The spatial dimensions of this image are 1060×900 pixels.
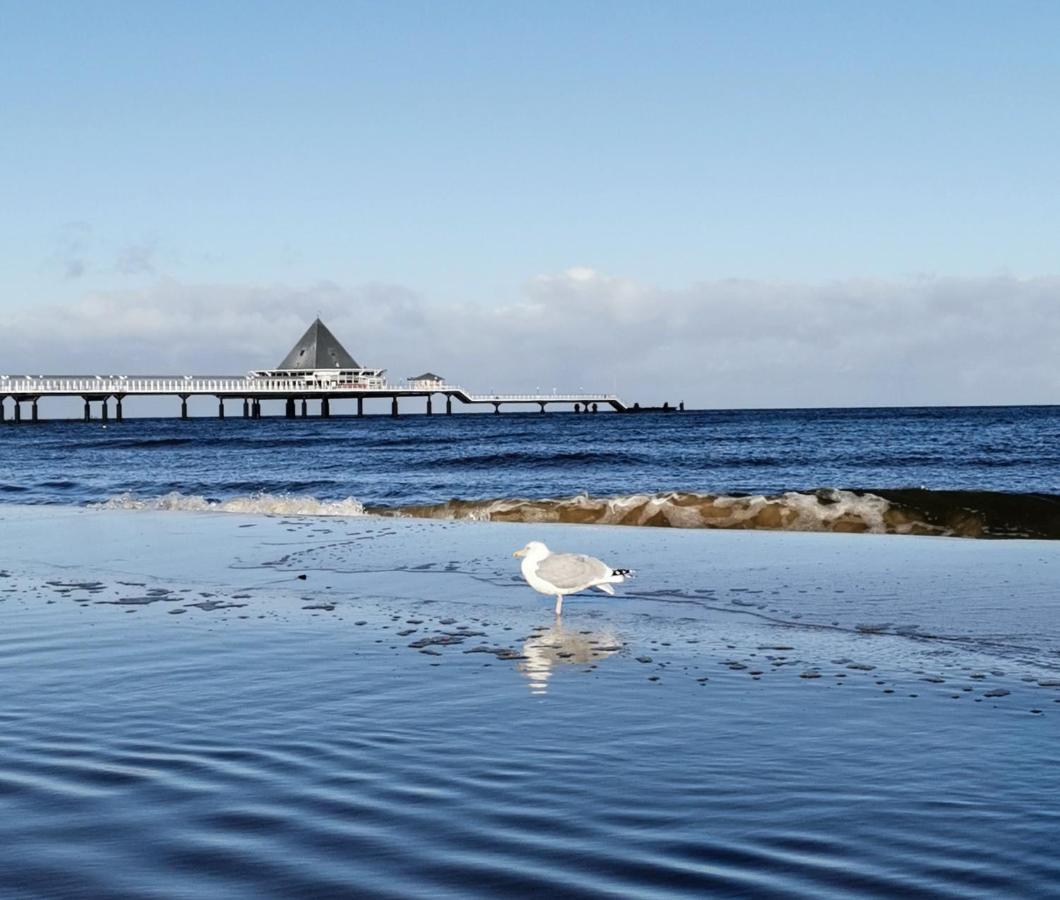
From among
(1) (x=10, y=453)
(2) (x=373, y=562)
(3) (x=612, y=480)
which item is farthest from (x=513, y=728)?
(1) (x=10, y=453)

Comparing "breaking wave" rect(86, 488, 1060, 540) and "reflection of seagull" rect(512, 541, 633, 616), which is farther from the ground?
"reflection of seagull" rect(512, 541, 633, 616)

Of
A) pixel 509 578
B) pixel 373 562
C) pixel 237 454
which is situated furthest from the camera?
pixel 237 454

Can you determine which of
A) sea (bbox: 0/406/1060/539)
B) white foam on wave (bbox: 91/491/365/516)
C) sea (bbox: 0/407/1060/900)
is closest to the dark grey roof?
sea (bbox: 0/406/1060/539)

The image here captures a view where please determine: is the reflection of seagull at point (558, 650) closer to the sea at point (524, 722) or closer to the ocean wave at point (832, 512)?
the sea at point (524, 722)

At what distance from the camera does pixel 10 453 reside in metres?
50.3

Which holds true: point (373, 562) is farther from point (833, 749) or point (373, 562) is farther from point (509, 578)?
point (833, 749)

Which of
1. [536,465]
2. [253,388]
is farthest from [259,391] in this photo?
[536,465]

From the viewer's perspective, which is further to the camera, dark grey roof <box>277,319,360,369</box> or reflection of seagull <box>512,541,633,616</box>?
dark grey roof <box>277,319,360,369</box>

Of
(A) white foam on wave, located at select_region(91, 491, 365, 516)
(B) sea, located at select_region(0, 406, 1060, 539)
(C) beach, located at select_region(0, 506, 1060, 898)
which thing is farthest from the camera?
(A) white foam on wave, located at select_region(91, 491, 365, 516)

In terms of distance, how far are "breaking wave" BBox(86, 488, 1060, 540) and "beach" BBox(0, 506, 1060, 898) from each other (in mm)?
8619

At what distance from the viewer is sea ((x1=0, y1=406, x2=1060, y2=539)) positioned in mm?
19359

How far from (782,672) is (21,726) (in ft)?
11.8

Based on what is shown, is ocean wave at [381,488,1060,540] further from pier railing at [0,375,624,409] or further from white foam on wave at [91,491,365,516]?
pier railing at [0,375,624,409]

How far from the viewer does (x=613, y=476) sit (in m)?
32.9
